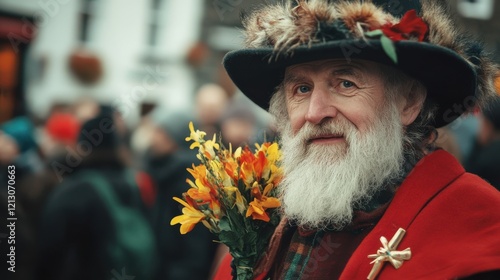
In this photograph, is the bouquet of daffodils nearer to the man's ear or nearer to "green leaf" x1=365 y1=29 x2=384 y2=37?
the man's ear

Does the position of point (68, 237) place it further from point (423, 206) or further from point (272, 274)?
point (423, 206)

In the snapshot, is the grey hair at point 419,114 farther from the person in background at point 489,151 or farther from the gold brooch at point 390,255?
the person in background at point 489,151

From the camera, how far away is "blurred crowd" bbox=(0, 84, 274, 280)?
18.8 ft

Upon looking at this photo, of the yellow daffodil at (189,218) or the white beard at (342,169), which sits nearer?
the white beard at (342,169)

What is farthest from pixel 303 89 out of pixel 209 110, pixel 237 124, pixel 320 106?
pixel 209 110

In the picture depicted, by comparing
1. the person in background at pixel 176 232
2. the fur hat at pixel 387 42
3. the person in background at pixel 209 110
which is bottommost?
the person in background at pixel 176 232

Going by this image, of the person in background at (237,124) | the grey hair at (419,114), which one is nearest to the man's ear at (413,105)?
the grey hair at (419,114)

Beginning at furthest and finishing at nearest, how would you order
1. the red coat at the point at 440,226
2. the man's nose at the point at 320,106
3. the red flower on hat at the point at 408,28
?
1. the man's nose at the point at 320,106
2. the red flower on hat at the point at 408,28
3. the red coat at the point at 440,226

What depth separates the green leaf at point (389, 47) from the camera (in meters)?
3.01

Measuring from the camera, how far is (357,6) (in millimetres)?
3176

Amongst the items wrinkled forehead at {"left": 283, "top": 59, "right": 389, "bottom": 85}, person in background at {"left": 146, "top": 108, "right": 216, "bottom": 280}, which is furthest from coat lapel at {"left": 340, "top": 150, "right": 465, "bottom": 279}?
person in background at {"left": 146, "top": 108, "right": 216, "bottom": 280}

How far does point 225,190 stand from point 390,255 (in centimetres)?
80

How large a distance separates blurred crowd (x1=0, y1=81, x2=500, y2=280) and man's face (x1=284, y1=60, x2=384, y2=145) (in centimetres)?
116

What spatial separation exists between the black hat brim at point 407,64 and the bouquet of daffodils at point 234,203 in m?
0.40
